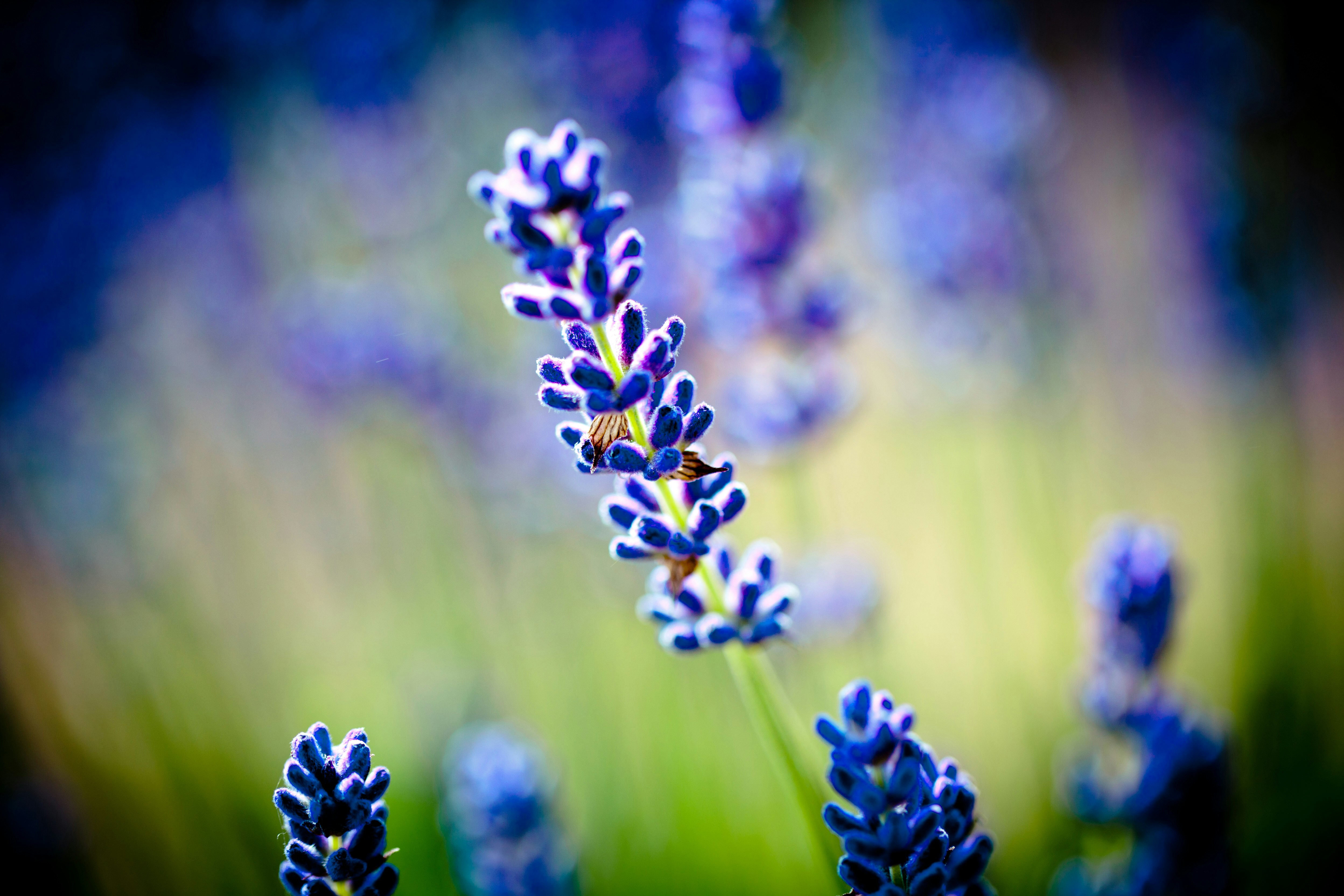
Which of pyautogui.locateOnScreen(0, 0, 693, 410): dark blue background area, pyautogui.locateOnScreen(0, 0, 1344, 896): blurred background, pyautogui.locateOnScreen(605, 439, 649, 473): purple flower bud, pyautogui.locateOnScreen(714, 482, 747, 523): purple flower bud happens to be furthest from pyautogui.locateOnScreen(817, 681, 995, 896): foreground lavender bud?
pyautogui.locateOnScreen(0, 0, 693, 410): dark blue background area

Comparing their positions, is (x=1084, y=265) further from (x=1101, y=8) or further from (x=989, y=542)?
(x=1101, y=8)

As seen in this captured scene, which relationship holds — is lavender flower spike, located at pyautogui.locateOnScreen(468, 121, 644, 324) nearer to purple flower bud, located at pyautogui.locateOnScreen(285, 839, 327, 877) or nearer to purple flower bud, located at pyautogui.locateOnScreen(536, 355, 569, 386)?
purple flower bud, located at pyautogui.locateOnScreen(536, 355, 569, 386)

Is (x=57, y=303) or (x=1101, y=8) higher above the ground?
(x=1101, y=8)

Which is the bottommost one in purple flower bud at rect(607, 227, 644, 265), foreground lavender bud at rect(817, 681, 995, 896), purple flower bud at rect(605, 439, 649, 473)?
foreground lavender bud at rect(817, 681, 995, 896)

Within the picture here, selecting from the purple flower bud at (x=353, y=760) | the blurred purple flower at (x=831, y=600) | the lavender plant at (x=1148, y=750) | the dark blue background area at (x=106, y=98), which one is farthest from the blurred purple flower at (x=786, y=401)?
the dark blue background area at (x=106, y=98)

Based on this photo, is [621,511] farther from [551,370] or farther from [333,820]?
[333,820]

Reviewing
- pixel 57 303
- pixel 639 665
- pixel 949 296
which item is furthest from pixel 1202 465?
pixel 57 303
